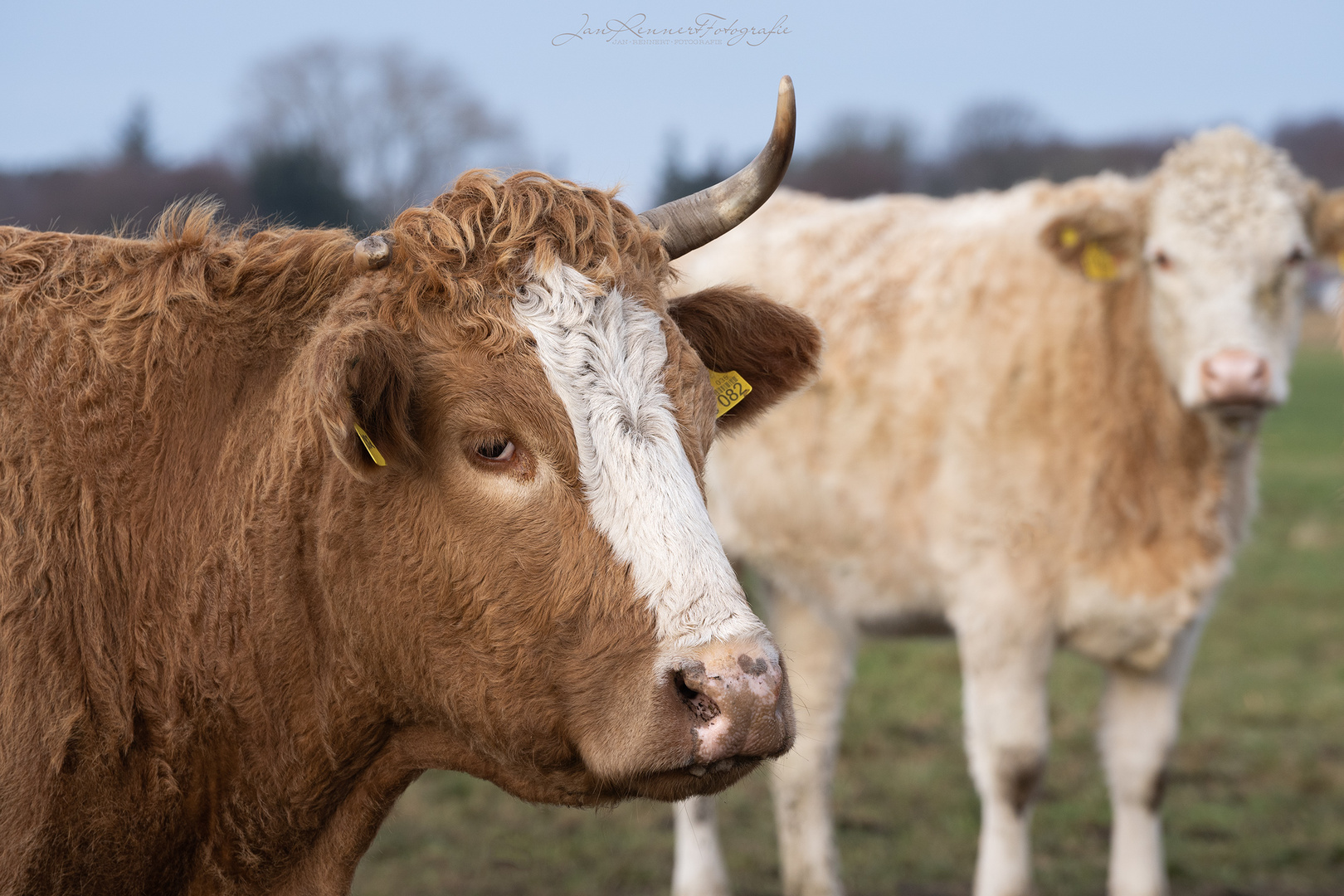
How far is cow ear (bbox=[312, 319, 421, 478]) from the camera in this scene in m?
2.08

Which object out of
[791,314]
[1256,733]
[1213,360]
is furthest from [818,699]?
[791,314]

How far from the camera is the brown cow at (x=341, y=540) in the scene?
7.13 ft

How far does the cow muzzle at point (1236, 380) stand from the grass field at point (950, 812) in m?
1.74

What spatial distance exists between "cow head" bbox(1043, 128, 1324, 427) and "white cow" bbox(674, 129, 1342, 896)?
0.01 metres

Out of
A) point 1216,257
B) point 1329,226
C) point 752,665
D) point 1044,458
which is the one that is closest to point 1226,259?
point 1216,257

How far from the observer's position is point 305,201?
60.9ft

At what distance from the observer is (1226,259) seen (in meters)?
5.01

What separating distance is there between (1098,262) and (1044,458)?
3.03 feet

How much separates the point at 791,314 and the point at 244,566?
1427 millimetres

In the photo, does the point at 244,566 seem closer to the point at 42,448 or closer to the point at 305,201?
the point at 42,448

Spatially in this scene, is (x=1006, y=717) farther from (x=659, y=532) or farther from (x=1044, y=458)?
(x=659, y=532)

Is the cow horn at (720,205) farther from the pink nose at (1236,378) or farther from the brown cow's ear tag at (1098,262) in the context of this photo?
the brown cow's ear tag at (1098,262)

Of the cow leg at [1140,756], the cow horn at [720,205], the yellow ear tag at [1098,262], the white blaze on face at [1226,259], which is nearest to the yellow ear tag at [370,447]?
the cow horn at [720,205]

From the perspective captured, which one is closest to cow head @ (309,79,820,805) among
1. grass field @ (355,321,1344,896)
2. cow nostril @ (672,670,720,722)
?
cow nostril @ (672,670,720,722)
